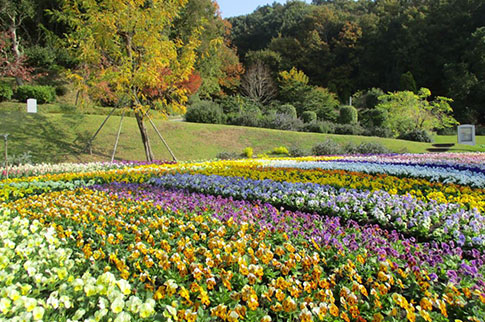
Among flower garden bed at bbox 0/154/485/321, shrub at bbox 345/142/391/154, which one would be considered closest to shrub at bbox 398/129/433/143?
shrub at bbox 345/142/391/154

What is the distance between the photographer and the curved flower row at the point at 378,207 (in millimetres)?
2924

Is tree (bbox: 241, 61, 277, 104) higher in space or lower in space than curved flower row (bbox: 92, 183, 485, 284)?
higher

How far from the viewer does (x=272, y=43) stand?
141 feet

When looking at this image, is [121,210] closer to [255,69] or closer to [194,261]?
[194,261]

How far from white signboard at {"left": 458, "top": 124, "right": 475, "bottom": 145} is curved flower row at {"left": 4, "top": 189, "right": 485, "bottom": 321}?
52.8 feet

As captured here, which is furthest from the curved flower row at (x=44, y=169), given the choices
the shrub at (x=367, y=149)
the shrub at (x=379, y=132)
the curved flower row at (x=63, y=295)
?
the shrub at (x=379, y=132)

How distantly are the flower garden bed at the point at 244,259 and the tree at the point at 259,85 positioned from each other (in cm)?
3101

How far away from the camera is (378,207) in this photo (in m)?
3.51

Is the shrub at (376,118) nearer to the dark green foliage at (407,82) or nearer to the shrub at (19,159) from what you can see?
the dark green foliage at (407,82)

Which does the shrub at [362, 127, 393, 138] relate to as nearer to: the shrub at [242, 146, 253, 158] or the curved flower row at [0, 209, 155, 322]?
the shrub at [242, 146, 253, 158]

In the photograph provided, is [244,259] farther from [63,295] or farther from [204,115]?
[204,115]

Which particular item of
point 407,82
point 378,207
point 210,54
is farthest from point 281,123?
point 407,82

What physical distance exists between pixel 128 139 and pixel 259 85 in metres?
24.4

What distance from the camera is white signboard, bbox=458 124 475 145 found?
1554 centimetres
